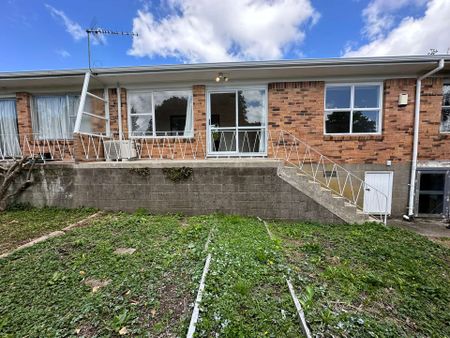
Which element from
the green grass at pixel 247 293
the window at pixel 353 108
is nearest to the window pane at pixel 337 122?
the window at pixel 353 108

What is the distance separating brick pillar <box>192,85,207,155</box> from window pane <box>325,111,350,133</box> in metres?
3.81

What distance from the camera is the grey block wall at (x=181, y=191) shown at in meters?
5.43

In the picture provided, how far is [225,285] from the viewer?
8.61 feet

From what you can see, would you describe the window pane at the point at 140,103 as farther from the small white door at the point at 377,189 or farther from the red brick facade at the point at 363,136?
the small white door at the point at 377,189

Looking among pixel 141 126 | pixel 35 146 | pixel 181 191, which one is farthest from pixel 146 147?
pixel 35 146

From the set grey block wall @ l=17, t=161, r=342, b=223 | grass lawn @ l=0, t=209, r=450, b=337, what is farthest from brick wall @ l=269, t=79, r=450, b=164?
grass lawn @ l=0, t=209, r=450, b=337

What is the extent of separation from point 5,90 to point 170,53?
24.4ft

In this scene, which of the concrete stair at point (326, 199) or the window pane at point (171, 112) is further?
the window pane at point (171, 112)

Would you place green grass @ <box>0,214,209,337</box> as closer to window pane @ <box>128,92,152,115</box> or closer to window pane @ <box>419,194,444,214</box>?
window pane @ <box>128,92,152,115</box>

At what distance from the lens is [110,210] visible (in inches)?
229

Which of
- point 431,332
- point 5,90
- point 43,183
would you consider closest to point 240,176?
point 431,332

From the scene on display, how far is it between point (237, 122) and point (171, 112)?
87.5 inches

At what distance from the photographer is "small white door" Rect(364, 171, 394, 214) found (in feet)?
21.9

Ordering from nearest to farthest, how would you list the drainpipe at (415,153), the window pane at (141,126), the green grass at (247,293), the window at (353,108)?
the green grass at (247,293)
the drainpipe at (415,153)
the window at (353,108)
the window pane at (141,126)
